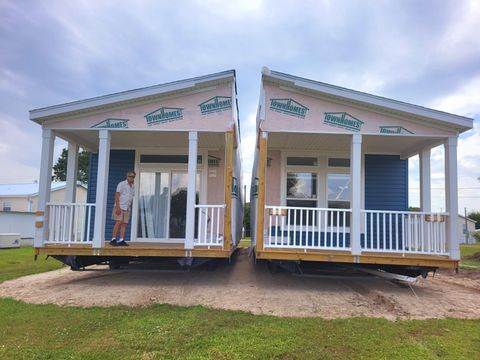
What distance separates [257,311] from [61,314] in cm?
276

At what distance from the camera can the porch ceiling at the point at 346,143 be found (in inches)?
295

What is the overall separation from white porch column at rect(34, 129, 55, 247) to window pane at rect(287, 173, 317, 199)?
17.7 feet

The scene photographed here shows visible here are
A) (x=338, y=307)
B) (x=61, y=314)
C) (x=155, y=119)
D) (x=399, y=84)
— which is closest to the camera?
(x=61, y=314)

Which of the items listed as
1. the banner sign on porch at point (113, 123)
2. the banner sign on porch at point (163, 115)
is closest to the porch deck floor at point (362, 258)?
the banner sign on porch at point (163, 115)

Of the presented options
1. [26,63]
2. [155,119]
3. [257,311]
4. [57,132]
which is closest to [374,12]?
[155,119]

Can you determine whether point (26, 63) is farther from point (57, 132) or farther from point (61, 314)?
point (61, 314)

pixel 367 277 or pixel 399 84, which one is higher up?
pixel 399 84

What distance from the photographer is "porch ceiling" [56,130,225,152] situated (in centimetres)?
759

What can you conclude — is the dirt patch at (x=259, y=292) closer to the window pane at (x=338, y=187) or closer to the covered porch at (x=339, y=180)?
the covered porch at (x=339, y=180)

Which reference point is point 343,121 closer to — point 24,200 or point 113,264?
point 113,264

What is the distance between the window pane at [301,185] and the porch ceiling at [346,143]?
26.9 inches

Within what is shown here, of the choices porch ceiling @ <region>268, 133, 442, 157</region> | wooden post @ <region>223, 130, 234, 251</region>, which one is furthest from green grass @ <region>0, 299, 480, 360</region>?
porch ceiling @ <region>268, 133, 442, 157</region>

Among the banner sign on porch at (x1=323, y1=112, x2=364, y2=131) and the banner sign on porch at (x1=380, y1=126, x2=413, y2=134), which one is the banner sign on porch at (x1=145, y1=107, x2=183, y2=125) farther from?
the banner sign on porch at (x1=380, y1=126, x2=413, y2=134)

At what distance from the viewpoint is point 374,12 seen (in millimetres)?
7809
